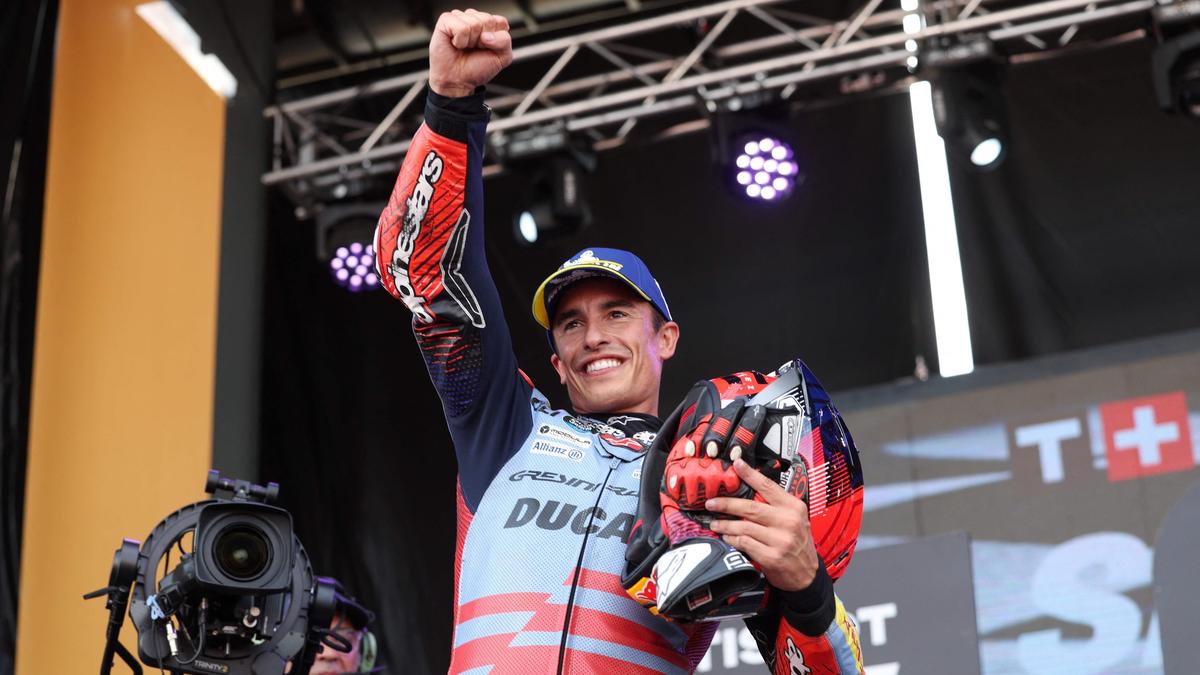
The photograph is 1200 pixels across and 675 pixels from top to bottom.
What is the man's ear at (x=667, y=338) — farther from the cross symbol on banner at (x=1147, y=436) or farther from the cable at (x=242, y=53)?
the cable at (x=242, y=53)

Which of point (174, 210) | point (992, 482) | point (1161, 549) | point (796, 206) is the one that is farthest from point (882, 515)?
point (174, 210)

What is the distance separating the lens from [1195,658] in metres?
4.34

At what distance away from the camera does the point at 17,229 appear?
5297 millimetres

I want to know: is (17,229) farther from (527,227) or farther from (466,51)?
(466,51)

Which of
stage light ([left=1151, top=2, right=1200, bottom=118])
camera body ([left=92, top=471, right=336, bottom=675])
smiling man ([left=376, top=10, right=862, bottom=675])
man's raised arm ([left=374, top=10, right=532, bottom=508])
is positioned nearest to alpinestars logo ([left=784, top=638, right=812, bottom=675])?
smiling man ([left=376, top=10, right=862, bottom=675])

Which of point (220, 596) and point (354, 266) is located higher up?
point (354, 266)

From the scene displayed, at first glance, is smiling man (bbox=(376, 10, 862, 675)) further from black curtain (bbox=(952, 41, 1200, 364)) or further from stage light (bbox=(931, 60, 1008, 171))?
black curtain (bbox=(952, 41, 1200, 364))

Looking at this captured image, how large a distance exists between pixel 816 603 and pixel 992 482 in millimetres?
3096

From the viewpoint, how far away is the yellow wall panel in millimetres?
5422

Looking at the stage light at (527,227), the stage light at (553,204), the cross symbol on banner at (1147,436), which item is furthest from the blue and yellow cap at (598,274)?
the stage light at (527,227)

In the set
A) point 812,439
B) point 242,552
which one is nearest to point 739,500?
point 812,439

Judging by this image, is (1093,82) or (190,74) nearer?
(1093,82)

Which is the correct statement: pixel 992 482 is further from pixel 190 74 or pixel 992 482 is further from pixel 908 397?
pixel 190 74

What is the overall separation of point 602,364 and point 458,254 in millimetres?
345
